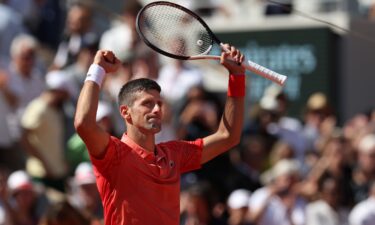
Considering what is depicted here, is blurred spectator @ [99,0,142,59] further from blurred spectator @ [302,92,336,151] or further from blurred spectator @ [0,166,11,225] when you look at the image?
blurred spectator @ [0,166,11,225]

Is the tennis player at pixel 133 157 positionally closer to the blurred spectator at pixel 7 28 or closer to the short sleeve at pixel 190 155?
the short sleeve at pixel 190 155

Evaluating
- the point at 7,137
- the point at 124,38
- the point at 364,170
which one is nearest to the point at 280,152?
the point at 364,170

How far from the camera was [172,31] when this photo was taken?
7645mm

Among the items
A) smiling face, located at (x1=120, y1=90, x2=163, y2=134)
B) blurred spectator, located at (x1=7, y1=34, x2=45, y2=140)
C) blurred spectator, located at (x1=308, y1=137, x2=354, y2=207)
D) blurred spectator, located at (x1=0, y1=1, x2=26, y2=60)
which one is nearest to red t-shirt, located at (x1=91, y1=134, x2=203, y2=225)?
smiling face, located at (x1=120, y1=90, x2=163, y2=134)

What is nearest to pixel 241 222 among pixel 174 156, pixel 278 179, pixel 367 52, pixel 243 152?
pixel 278 179

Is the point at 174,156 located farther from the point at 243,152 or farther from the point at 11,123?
the point at 243,152

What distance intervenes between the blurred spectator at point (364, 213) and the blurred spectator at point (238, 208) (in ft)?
3.65

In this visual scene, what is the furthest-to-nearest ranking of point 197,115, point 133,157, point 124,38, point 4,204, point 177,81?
1. point 124,38
2. point 177,81
3. point 197,115
4. point 4,204
5. point 133,157

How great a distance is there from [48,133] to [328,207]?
2843mm

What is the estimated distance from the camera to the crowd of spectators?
37.5ft

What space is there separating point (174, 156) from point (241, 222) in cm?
457

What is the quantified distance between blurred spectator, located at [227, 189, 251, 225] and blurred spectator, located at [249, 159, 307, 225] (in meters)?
0.10

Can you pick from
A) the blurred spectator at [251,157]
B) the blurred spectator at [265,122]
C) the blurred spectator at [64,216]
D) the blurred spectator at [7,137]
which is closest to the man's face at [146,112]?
the blurred spectator at [64,216]

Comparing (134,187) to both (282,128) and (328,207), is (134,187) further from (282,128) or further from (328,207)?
(282,128)
